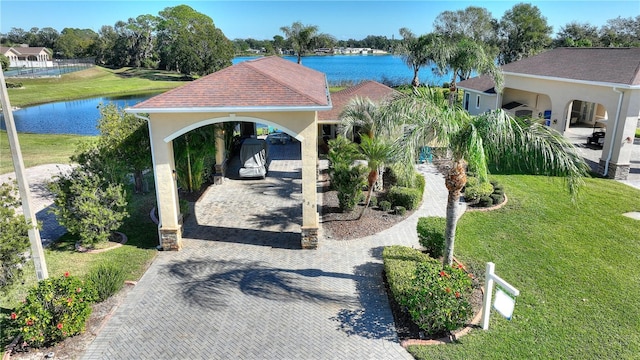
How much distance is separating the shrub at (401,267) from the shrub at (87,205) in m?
7.94

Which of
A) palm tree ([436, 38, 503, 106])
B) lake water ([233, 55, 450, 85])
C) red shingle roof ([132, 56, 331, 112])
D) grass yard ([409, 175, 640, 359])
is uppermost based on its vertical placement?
palm tree ([436, 38, 503, 106])

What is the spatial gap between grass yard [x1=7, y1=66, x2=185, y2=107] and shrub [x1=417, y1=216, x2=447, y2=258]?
57.1 meters

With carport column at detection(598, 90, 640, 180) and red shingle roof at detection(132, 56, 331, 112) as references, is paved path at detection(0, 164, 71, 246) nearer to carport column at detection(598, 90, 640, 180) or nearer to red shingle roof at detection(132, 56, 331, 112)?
red shingle roof at detection(132, 56, 331, 112)

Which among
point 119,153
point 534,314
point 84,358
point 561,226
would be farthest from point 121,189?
point 561,226

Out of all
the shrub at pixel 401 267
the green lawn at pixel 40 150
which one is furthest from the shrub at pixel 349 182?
the green lawn at pixel 40 150

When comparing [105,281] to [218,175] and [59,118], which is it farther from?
[59,118]

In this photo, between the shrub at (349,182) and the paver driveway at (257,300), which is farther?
the shrub at (349,182)

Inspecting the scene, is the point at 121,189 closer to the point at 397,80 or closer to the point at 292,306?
the point at 292,306

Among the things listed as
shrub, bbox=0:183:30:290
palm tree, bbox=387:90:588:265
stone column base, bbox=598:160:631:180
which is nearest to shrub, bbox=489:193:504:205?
palm tree, bbox=387:90:588:265

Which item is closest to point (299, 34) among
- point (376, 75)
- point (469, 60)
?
point (376, 75)

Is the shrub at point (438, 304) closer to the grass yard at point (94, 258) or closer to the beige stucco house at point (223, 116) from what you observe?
the beige stucco house at point (223, 116)

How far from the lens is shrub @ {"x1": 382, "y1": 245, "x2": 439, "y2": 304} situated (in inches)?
367

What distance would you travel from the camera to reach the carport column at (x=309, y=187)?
12.1 m

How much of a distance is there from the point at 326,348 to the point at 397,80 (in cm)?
6888
